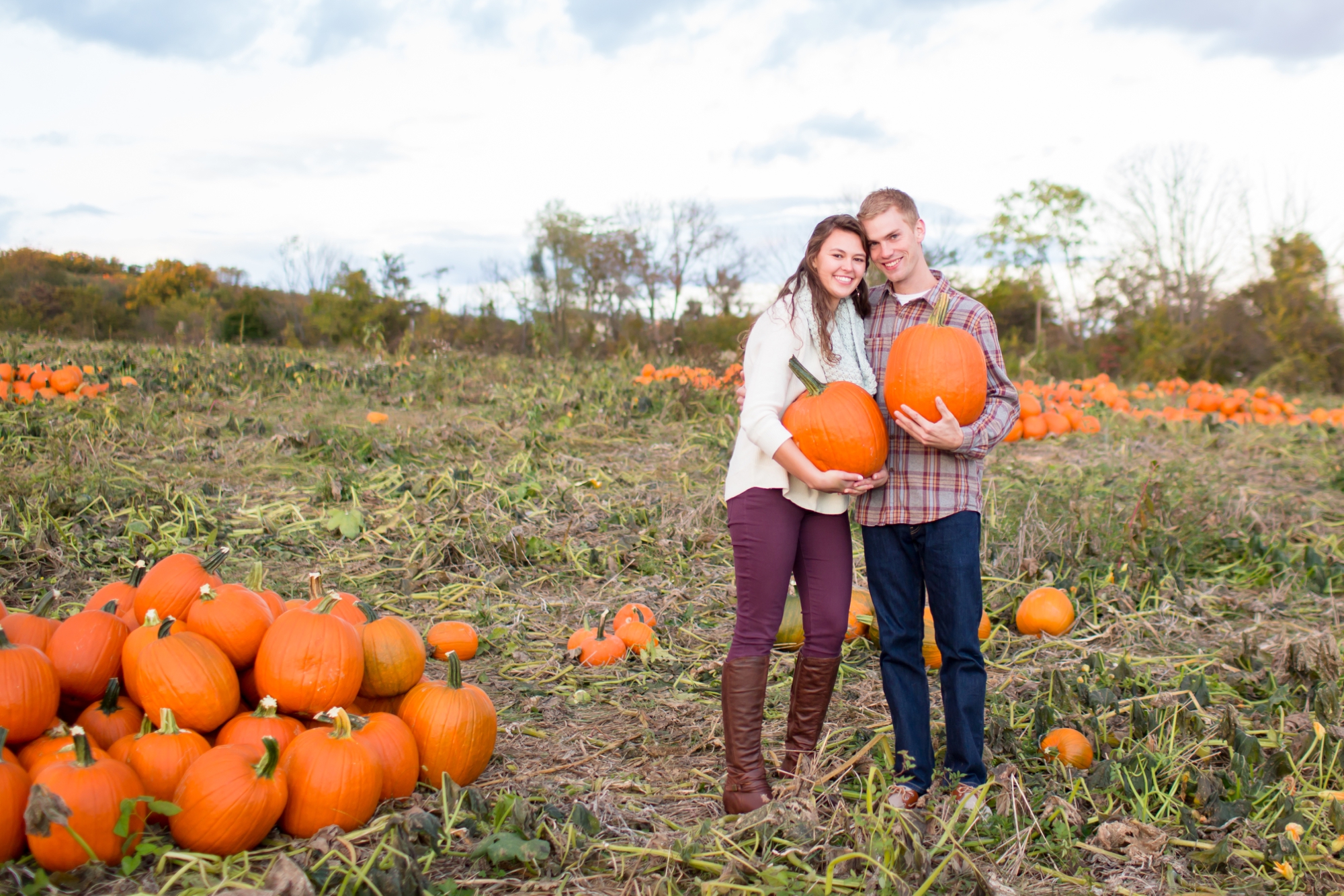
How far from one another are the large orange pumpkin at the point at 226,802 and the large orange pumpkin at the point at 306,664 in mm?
250

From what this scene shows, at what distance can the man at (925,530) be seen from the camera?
2.33m

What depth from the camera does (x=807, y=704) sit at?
2508 millimetres

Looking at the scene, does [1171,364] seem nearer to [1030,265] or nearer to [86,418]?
[1030,265]

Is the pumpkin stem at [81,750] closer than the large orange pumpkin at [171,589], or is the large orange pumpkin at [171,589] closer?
the pumpkin stem at [81,750]

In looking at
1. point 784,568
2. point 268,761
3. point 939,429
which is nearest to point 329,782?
point 268,761

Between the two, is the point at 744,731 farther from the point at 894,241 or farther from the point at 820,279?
the point at 894,241

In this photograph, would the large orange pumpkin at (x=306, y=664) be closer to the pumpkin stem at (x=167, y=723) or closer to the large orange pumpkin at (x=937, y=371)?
the pumpkin stem at (x=167, y=723)

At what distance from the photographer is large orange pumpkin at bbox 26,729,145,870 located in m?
1.78

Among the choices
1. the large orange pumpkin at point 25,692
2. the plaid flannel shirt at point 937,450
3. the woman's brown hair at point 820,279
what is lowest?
the large orange pumpkin at point 25,692

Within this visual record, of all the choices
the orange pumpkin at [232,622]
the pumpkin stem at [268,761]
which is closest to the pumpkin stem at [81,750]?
the pumpkin stem at [268,761]

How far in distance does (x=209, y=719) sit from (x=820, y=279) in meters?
2.00

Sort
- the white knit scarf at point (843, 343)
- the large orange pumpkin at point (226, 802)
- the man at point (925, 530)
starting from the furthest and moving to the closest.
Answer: the white knit scarf at point (843, 343) → the man at point (925, 530) → the large orange pumpkin at point (226, 802)

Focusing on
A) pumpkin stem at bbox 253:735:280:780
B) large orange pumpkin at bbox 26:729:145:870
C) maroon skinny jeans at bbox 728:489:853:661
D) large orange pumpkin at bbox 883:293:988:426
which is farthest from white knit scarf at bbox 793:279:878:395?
large orange pumpkin at bbox 26:729:145:870

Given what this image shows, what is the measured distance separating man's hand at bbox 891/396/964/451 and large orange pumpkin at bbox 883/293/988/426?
4cm
